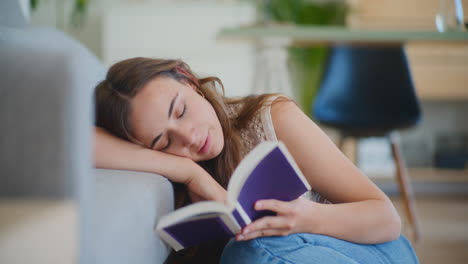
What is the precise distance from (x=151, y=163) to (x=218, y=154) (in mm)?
171

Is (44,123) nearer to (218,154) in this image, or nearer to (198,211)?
(198,211)

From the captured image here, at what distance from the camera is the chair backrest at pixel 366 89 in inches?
98.7

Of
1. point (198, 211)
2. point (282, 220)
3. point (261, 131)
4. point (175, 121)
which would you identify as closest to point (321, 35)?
point (261, 131)

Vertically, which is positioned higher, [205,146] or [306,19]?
[205,146]

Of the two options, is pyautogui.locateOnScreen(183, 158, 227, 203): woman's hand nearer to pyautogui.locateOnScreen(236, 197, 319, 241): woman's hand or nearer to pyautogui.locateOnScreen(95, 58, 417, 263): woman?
pyautogui.locateOnScreen(95, 58, 417, 263): woman

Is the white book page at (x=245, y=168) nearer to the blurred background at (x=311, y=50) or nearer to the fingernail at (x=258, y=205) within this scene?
the fingernail at (x=258, y=205)

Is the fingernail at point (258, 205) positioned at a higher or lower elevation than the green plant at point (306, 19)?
higher

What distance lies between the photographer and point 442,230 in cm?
244

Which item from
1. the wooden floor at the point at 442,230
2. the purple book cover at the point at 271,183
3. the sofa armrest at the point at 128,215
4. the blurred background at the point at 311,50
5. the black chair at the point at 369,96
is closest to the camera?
the sofa armrest at the point at 128,215

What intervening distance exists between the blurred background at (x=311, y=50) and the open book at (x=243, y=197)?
2.59 m

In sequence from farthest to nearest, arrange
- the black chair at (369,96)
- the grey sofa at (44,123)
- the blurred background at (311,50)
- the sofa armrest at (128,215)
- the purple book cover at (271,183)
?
the blurred background at (311,50)
the black chair at (369,96)
the purple book cover at (271,183)
the sofa armrest at (128,215)
the grey sofa at (44,123)

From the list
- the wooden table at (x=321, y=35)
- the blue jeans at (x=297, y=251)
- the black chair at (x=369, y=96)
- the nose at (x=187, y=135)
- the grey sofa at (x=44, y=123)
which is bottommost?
the black chair at (x=369, y=96)

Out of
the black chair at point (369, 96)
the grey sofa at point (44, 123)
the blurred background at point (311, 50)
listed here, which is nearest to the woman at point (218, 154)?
the grey sofa at point (44, 123)

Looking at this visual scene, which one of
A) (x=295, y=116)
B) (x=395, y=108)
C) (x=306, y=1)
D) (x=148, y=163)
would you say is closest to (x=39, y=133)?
(x=148, y=163)
